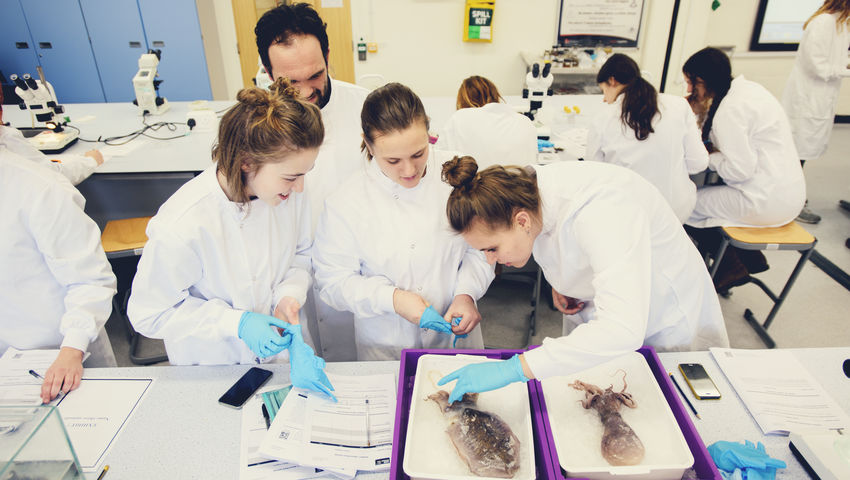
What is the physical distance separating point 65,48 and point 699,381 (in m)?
5.68

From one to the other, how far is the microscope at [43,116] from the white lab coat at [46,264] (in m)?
1.68

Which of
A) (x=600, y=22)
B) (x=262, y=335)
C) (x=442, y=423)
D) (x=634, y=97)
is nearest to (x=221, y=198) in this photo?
(x=262, y=335)

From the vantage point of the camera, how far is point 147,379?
4.03 feet

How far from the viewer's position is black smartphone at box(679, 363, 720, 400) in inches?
45.1

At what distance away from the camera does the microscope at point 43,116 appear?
2590mm

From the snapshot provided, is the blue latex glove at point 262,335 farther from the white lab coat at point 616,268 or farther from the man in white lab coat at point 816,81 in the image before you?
the man in white lab coat at point 816,81

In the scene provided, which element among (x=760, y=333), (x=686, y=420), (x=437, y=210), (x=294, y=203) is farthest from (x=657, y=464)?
(x=760, y=333)

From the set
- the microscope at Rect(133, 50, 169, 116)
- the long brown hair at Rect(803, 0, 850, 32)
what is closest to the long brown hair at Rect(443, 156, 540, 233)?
the microscope at Rect(133, 50, 169, 116)

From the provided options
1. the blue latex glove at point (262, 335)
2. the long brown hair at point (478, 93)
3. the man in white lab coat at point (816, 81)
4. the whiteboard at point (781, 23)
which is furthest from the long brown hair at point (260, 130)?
the whiteboard at point (781, 23)

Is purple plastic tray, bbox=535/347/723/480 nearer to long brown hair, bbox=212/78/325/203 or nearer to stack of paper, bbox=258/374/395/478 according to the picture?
stack of paper, bbox=258/374/395/478

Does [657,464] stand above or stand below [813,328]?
above

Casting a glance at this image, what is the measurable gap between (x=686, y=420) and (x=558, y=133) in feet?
8.17

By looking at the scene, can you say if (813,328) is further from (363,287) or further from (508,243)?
(363,287)

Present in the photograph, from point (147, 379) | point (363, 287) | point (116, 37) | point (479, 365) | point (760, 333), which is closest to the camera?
point (479, 365)
